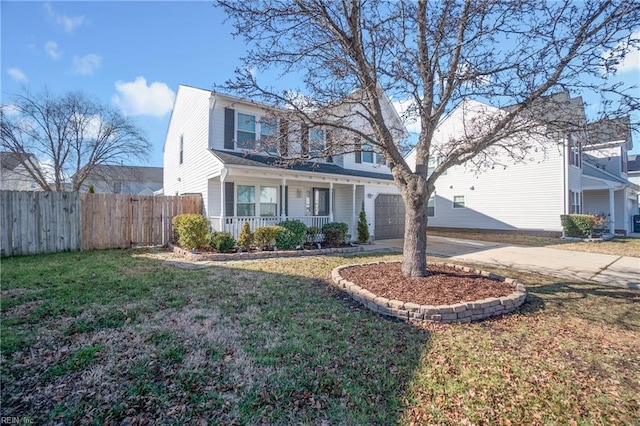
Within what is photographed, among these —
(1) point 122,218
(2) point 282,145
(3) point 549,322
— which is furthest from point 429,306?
(1) point 122,218

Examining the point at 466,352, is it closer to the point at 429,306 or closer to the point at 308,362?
the point at 429,306

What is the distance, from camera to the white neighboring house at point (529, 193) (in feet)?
50.9

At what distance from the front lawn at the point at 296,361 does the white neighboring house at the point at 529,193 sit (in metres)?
10.9

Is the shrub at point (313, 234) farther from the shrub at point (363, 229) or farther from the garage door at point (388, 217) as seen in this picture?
the garage door at point (388, 217)

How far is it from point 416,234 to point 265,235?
554 cm

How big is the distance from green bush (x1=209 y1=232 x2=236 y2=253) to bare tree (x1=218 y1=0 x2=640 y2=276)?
4.99 metres

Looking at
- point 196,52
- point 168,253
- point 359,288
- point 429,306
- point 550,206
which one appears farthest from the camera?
point 550,206

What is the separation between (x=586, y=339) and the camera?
3.93 meters

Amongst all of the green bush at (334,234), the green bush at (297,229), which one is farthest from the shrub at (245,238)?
the green bush at (334,234)

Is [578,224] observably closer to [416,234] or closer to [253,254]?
[416,234]

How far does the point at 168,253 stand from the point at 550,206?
18515mm

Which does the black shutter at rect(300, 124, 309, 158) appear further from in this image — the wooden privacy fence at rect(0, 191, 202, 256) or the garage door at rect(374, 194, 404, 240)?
the garage door at rect(374, 194, 404, 240)

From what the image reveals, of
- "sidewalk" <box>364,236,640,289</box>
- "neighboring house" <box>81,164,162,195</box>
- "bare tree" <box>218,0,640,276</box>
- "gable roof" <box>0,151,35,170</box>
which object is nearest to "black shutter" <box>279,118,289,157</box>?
"bare tree" <box>218,0,640,276</box>

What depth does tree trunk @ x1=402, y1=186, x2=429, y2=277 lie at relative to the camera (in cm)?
590
